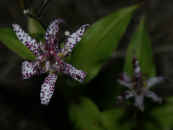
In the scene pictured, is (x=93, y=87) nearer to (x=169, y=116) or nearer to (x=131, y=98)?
(x=131, y=98)

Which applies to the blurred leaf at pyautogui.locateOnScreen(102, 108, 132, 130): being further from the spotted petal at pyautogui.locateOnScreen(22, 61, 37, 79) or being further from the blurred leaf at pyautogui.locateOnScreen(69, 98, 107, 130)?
the spotted petal at pyautogui.locateOnScreen(22, 61, 37, 79)

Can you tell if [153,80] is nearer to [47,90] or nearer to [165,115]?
[165,115]

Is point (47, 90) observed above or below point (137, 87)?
below

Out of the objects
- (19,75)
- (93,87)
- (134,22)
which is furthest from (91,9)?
(19,75)

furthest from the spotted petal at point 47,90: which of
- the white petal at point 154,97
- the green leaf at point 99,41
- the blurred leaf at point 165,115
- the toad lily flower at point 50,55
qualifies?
the blurred leaf at point 165,115

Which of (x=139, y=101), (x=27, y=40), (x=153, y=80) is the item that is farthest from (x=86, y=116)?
(x=27, y=40)

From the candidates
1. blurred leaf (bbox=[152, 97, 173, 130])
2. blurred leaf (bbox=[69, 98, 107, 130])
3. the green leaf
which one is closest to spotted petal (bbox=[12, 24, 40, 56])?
the green leaf
